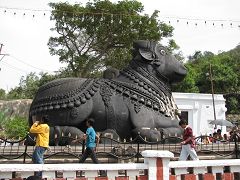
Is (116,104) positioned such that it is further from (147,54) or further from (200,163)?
(200,163)

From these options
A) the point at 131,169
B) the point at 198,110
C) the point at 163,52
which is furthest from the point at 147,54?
the point at 198,110

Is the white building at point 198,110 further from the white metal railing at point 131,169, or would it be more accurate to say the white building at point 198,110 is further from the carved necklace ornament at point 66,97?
the white metal railing at point 131,169

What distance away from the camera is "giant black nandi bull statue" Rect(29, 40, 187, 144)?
1052 centimetres

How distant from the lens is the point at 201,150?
10000 millimetres

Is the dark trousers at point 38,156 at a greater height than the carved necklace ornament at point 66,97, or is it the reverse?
the carved necklace ornament at point 66,97

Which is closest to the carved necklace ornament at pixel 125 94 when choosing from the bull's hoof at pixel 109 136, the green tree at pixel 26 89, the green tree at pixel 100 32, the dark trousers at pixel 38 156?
the bull's hoof at pixel 109 136

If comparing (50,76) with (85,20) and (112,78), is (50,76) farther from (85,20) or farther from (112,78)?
(112,78)

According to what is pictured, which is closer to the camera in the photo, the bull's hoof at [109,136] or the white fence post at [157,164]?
the white fence post at [157,164]

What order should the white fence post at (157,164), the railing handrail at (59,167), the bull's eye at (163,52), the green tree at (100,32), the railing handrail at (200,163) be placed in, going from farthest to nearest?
the green tree at (100,32) → the bull's eye at (163,52) → the railing handrail at (200,163) → the white fence post at (157,164) → the railing handrail at (59,167)

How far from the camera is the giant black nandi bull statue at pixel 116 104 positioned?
10523 millimetres

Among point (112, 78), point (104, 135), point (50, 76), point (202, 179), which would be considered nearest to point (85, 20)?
point (50, 76)

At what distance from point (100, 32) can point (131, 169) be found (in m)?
22.7

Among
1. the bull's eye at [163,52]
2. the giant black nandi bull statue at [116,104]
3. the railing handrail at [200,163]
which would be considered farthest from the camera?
the bull's eye at [163,52]

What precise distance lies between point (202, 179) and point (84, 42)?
23591mm
